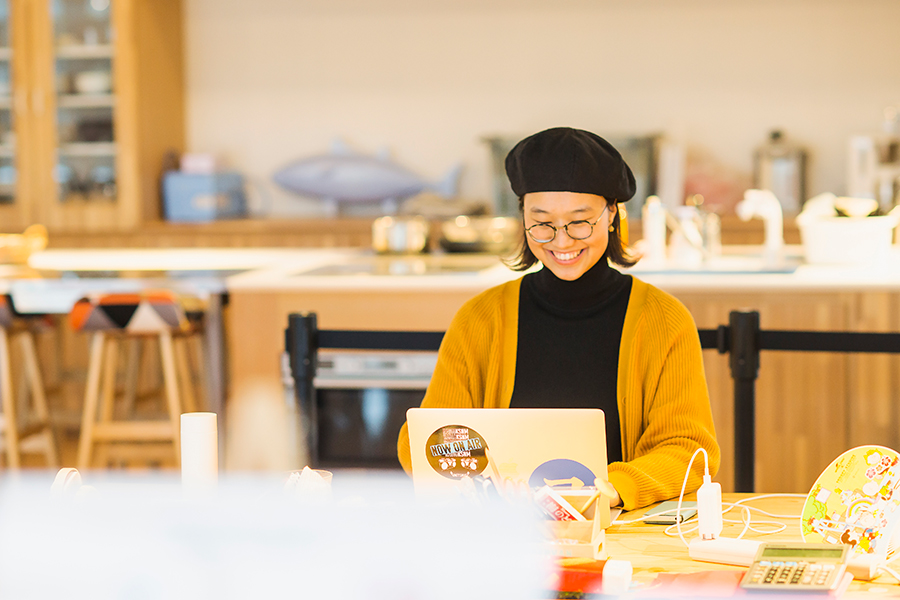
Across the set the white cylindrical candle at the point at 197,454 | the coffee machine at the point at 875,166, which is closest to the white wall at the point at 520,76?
the coffee machine at the point at 875,166

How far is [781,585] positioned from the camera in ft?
3.28

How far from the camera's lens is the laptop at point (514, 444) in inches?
46.4

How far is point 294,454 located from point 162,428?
3.48ft

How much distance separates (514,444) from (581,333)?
1.43 ft

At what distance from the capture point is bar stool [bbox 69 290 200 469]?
2.89 metres

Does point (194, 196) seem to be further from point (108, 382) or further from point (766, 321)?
point (766, 321)

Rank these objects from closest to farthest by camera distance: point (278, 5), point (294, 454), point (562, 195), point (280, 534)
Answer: point (280, 534), point (562, 195), point (294, 454), point (278, 5)

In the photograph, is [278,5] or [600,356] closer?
[600,356]

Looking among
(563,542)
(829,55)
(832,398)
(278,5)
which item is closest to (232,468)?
(832,398)

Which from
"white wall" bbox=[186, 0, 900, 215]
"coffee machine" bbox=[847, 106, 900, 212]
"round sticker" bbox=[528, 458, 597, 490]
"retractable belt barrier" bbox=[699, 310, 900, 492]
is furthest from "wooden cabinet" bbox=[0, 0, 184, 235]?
"round sticker" bbox=[528, 458, 597, 490]

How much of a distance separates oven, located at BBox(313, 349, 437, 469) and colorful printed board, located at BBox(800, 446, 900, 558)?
67.9 inches

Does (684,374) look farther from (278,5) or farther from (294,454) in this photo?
(278,5)

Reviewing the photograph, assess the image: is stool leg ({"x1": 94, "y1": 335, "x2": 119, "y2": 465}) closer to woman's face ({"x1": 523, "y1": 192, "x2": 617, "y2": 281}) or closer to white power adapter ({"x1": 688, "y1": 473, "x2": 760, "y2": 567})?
woman's face ({"x1": 523, "y1": 192, "x2": 617, "y2": 281})

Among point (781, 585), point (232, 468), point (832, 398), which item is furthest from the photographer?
point (232, 468)
